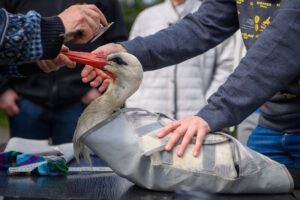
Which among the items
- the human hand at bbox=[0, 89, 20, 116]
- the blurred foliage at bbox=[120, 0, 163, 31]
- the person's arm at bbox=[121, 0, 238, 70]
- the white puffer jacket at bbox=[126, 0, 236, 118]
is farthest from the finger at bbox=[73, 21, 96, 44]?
the blurred foliage at bbox=[120, 0, 163, 31]

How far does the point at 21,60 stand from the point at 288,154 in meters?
1.12

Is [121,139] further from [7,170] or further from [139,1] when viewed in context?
[139,1]

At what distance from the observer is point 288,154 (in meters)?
2.59

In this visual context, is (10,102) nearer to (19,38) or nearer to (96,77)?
(96,77)

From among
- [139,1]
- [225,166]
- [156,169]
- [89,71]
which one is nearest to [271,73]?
[225,166]

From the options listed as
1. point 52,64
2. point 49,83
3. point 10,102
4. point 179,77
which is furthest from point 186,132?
point 179,77

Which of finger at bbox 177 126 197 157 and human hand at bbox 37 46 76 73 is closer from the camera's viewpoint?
finger at bbox 177 126 197 157

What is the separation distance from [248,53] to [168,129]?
1.24 feet

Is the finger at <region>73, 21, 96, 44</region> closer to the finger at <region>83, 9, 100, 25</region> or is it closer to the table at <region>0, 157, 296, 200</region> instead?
the finger at <region>83, 9, 100, 25</region>

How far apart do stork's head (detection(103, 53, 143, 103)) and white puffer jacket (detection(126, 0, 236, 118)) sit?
2.13 m

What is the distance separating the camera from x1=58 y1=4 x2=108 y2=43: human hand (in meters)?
2.21

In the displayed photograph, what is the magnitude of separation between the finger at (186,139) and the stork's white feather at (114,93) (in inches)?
9.3

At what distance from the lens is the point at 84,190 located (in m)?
2.01

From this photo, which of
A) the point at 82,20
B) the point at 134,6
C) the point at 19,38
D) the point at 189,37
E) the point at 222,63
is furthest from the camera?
the point at 134,6
